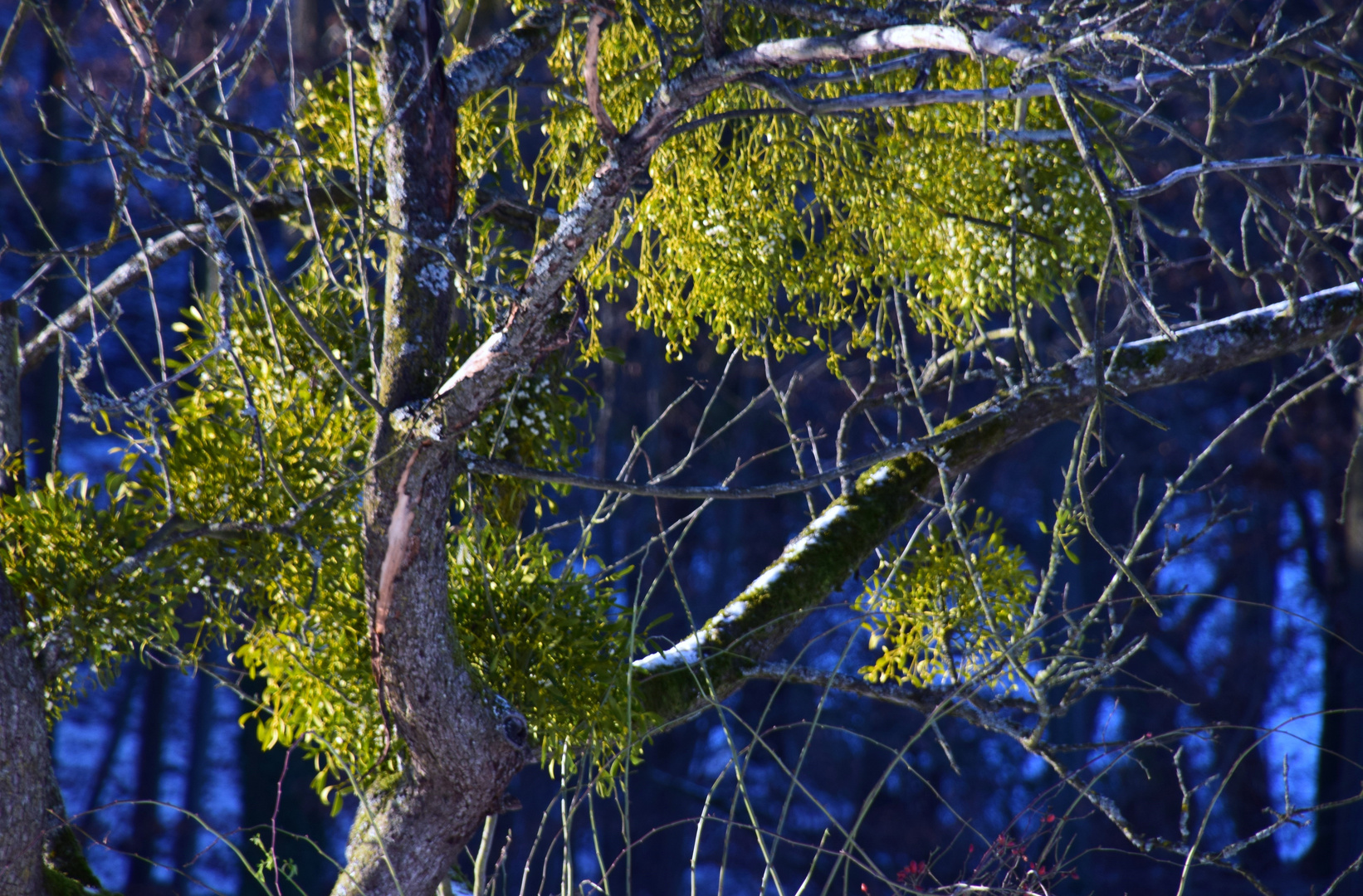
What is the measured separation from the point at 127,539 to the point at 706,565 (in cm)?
351

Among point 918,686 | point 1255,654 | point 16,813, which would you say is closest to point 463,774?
point 16,813

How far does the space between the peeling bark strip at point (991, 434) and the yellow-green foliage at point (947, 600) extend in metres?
0.07

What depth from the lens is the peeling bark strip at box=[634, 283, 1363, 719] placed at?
1307 millimetres

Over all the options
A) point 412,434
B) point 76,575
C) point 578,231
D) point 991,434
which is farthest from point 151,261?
point 991,434

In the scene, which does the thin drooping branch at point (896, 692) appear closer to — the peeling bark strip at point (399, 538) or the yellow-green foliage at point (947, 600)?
the yellow-green foliage at point (947, 600)

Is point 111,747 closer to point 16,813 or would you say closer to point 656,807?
point 656,807

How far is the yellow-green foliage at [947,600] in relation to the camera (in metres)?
1.35

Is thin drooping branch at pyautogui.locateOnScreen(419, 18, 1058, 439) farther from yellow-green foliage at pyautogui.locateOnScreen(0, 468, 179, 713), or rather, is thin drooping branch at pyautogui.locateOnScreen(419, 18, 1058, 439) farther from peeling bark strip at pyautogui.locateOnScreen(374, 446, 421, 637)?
yellow-green foliage at pyautogui.locateOnScreen(0, 468, 179, 713)

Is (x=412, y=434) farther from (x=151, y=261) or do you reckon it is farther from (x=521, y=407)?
(x=151, y=261)

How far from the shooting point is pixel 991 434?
136 cm

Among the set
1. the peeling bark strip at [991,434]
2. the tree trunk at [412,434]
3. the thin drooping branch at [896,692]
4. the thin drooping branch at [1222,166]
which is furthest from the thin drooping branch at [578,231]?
the thin drooping branch at [896,692]

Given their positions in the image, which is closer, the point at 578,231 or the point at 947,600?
the point at 578,231

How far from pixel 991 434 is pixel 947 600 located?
0.25 metres

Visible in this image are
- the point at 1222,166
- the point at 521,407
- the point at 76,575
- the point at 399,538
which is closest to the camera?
the point at 1222,166
